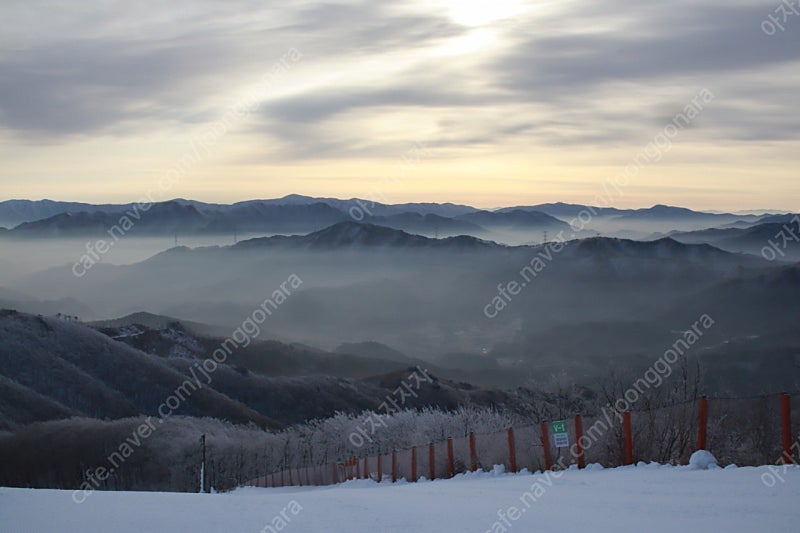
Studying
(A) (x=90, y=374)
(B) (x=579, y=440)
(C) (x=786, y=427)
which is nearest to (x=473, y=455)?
(B) (x=579, y=440)

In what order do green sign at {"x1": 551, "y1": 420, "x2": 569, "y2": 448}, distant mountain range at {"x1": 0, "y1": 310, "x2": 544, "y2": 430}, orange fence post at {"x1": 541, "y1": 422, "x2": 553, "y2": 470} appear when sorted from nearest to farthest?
green sign at {"x1": 551, "y1": 420, "x2": 569, "y2": 448} → orange fence post at {"x1": 541, "y1": 422, "x2": 553, "y2": 470} → distant mountain range at {"x1": 0, "y1": 310, "x2": 544, "y2": 430}

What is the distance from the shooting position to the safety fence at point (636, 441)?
15305 millimetres

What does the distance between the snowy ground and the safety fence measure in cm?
149

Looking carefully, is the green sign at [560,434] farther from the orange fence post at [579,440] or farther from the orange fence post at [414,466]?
the orange fence post at [414,466]

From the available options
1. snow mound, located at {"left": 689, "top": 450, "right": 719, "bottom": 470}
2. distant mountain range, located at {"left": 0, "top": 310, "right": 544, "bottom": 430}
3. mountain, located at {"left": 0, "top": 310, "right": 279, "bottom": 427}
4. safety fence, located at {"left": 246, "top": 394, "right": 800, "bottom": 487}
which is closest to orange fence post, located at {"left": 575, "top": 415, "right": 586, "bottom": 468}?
safety fence, located at {"left": 246, "top": 394, "right": 800, "bottom": 487}

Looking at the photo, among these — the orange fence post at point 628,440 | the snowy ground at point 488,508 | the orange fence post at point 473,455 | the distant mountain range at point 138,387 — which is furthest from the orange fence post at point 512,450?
the distant mountain range at point 138,387

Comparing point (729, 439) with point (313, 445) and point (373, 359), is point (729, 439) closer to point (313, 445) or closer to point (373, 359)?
point (313, 445)

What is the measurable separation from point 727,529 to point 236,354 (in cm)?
16659

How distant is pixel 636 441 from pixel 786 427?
465cm

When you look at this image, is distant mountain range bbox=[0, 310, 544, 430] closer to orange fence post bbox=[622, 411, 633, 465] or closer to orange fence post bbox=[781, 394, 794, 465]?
orange fence post bbox=[622, 411, 633, 465]

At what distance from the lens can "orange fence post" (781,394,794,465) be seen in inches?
549

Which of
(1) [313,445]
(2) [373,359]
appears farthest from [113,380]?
(2) [373,359]

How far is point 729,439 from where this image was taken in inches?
636

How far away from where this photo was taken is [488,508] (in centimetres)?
1283
